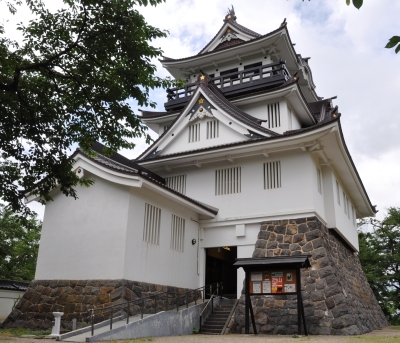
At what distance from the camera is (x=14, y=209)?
9930 millimetres

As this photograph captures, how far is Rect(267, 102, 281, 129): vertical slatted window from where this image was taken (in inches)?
683

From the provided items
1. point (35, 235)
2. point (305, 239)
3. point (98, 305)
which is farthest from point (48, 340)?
point (35, 235)

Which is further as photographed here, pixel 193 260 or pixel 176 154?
pixel 176 154

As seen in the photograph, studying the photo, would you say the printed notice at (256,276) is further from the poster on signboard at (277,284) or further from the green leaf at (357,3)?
the green leaf at (357,3)

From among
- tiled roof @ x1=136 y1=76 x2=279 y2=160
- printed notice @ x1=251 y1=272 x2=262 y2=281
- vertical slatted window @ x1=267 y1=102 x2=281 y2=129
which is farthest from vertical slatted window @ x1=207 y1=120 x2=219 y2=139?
printed notice @ x1=251 y1=272 x2=262 y2=281

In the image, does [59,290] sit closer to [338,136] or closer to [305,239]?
[305,239]

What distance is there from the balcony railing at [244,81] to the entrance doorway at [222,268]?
748cm

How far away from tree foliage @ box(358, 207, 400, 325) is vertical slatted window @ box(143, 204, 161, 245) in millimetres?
16646

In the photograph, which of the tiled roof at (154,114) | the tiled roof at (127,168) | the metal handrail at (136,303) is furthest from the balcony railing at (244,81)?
the metal handrail at (136,303)

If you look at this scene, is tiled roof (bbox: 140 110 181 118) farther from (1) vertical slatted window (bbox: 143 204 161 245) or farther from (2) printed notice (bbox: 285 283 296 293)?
(2) printed notice (bbox: 285 283 296 293)

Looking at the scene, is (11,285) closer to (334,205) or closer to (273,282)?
(273,282)

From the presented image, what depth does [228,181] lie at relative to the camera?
15500 mm

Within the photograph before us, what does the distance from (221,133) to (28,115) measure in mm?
8454

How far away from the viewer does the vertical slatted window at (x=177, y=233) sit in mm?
13830
